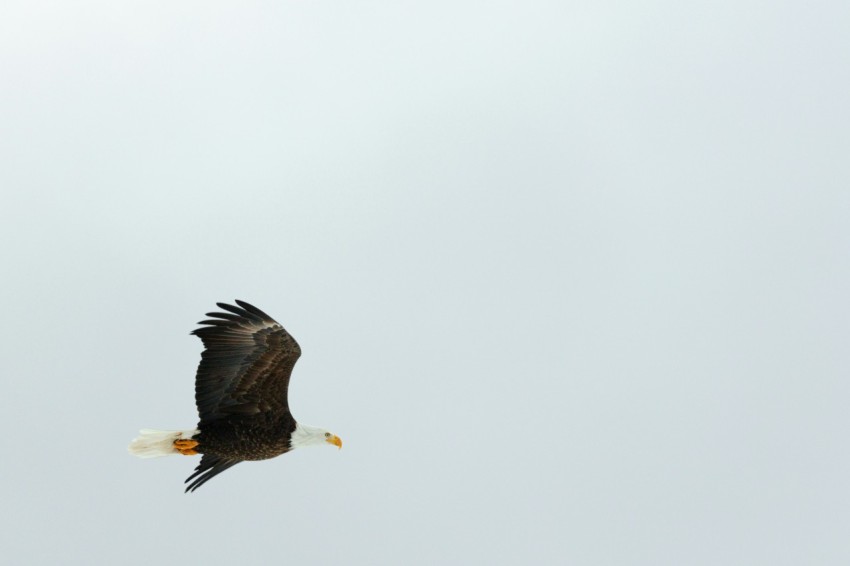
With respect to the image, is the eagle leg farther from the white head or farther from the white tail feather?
the white head

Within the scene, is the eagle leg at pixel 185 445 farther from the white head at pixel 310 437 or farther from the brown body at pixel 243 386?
the white head at pixel 310 437

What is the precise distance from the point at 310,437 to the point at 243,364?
1657mm

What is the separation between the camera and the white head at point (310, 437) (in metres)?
18.1

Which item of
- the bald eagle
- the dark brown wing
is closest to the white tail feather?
the bald eagle

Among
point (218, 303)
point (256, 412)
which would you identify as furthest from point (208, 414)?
point (218, 303)

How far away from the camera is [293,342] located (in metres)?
17.4

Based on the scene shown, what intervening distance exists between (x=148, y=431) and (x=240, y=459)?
1402 mm

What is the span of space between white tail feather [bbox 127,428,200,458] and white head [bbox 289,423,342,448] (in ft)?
4.90

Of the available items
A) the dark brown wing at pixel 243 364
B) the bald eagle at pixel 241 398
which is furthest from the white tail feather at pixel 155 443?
the dark brown wing at pixel 243 364

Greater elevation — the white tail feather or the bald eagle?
the bald eagle

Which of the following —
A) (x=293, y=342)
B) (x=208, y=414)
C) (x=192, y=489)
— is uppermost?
(x=293, y=342)

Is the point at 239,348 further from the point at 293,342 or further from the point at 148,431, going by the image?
the point at 148,431

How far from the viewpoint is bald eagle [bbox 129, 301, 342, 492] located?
17109 millimetres

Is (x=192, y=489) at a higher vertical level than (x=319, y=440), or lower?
lower
